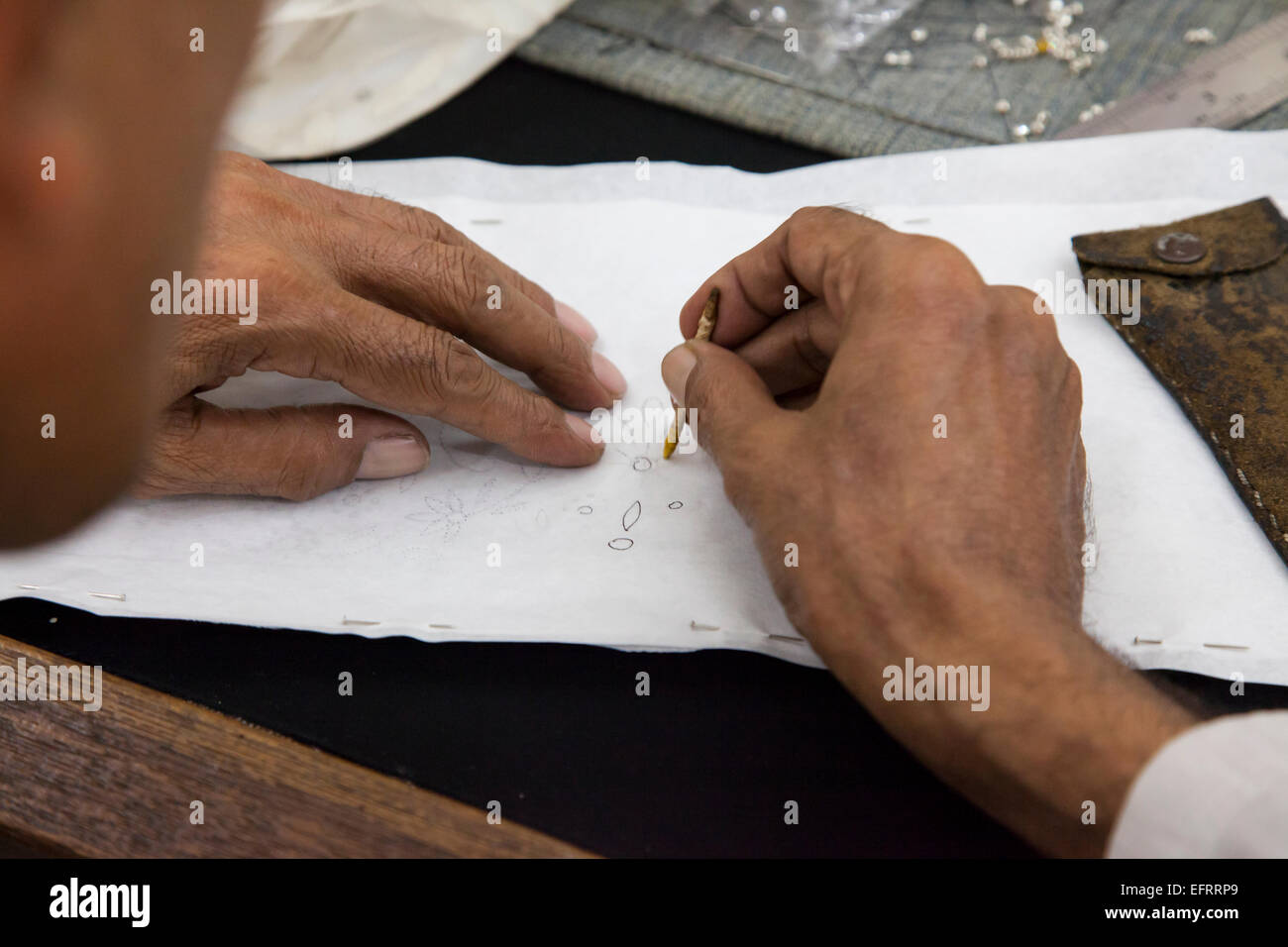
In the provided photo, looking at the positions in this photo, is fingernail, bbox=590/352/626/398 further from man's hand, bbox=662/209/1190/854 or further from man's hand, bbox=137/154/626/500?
man's hand, bbox=662/209/1190/854

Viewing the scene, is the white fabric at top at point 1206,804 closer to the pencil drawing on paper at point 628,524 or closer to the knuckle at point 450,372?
the pencil drawing on paper at point 628,524

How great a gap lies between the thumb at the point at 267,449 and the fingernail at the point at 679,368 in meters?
0.21

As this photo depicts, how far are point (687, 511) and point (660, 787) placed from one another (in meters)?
0.22

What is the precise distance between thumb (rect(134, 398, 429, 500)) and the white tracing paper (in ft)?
0.10

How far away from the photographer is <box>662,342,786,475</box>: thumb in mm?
663

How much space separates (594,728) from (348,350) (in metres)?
0.33

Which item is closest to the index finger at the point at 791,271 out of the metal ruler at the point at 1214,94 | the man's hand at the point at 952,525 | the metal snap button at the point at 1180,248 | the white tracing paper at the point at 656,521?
the man's hand at the point at 952,525

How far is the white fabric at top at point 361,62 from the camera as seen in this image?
3.78 ft

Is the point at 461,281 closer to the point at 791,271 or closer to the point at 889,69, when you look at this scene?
the point at 791,271

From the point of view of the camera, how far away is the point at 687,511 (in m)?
0.78
